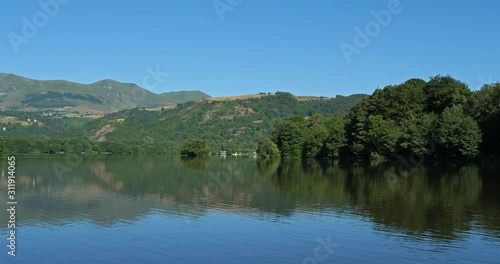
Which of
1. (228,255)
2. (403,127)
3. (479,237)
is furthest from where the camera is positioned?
(403,127)

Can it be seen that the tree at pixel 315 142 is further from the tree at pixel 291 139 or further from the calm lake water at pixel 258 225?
the calm lake water at pixel 258 225

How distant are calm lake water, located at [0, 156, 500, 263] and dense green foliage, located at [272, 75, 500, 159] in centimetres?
4258

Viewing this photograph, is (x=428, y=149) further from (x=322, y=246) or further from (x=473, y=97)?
(x=322, y=246)

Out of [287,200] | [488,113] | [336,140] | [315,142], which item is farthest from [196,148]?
[287,200]

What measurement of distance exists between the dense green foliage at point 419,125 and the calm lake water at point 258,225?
42.6m

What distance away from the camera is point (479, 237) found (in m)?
24.7

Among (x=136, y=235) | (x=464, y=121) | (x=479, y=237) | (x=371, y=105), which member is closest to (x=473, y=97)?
(x=464, y=121)

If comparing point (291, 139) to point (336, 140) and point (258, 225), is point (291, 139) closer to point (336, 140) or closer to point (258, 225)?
point (336, 140)

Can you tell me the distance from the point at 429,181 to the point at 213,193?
924 inches

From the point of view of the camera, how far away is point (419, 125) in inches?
3839

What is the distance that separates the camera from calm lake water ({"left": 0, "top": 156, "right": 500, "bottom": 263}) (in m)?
A: 21.4

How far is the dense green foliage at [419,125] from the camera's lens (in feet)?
281

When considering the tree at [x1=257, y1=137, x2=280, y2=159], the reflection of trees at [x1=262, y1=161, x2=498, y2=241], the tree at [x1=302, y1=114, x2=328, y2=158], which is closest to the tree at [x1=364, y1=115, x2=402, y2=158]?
the tree at [x1=302, y1=114, x2=328, y2=158]

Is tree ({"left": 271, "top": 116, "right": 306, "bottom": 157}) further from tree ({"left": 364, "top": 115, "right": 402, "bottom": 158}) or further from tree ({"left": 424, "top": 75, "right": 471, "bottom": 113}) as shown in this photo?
tree ({"left": 424, "top": 75, "right": 471, "bottom": 113})
